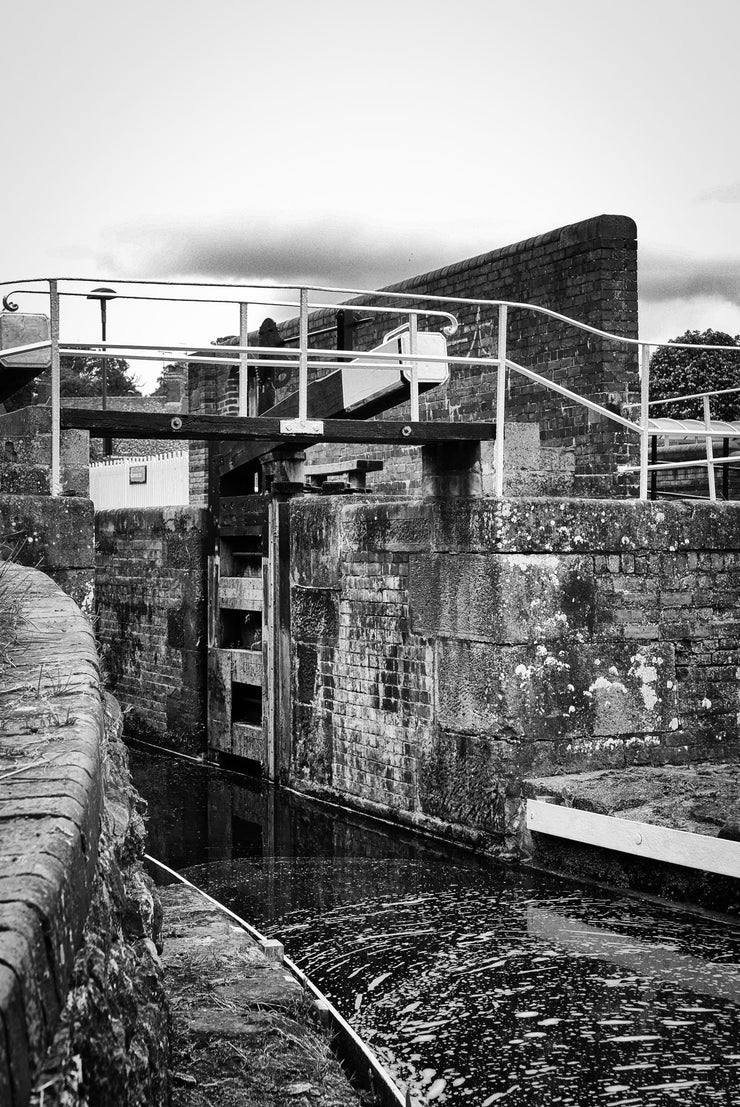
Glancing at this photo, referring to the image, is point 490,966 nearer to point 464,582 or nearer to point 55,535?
point 464,582

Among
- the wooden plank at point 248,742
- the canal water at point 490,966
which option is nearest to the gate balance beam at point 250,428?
the canal water at point 490,966

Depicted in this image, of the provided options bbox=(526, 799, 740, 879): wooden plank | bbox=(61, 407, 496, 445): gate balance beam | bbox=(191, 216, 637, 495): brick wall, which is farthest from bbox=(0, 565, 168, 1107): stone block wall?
bbox=(191, 216, 637, 495): brick wall

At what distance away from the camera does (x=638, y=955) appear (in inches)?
232

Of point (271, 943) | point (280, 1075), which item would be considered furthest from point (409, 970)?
point (280, 1075)

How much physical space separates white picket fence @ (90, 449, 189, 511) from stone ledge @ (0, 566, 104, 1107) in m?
15.4

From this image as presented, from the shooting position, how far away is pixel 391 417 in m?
12.7

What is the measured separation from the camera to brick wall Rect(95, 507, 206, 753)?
12906 millimetres

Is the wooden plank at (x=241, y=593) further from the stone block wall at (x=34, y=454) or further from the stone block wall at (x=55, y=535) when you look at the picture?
the stone block wall at (x=55, y=535)

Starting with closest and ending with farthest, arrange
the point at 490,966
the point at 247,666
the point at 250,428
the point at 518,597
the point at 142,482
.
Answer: the point at 490,966 < the point at 518,597 < the point at 250,428 < the point at 247,666 < the point at 142,482

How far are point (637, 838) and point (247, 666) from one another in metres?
5.92

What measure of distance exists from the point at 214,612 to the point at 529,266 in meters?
4.92

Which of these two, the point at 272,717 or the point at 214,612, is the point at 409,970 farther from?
the point at 214,612

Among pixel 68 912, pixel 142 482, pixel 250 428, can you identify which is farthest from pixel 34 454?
pixel 142 482

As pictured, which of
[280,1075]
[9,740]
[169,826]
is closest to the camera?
[9,740]
